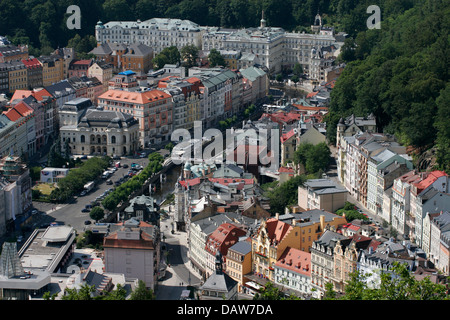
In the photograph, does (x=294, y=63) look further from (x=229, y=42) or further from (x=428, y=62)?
(x=428, y=62)

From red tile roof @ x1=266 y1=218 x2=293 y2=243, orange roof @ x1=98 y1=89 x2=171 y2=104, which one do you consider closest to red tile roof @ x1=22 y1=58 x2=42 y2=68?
orange roof @ x1=98 y1=89 x2=171 y2=104

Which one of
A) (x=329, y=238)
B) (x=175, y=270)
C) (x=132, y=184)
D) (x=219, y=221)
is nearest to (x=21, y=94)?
(x=132, y=184)

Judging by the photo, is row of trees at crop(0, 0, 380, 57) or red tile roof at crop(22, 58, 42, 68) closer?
red tile roof at crop(22, 58, 42, 68)

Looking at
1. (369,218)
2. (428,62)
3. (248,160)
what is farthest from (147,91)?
(369,218)

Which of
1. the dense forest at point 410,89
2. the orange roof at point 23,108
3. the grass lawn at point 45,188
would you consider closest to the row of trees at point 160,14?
the orange roof at point 23,108

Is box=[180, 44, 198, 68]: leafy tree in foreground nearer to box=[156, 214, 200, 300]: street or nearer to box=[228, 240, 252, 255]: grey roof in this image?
box=[156, 214, 200, 300]: street

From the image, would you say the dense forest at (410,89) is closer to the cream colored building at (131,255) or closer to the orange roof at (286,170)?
the orange roof at (286,170)

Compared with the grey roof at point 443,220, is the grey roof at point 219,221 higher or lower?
lower
